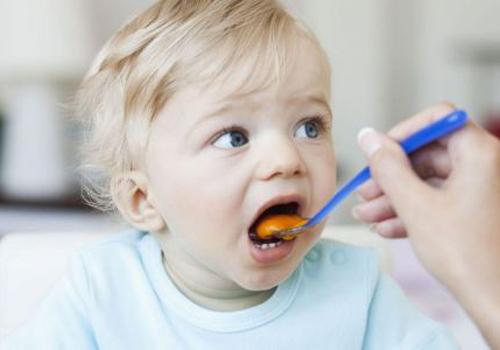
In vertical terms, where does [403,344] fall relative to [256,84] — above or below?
below

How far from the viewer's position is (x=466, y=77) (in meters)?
2.91

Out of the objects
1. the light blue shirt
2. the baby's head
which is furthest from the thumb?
the light blue shirt

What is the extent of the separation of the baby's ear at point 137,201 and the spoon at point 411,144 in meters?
0.17

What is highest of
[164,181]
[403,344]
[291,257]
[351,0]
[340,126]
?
[351,0]

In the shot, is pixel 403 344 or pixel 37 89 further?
pixel 37 89

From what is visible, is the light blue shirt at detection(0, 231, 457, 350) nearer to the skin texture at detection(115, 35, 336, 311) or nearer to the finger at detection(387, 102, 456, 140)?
the skin texture at detection(115, 35, 336, 311)

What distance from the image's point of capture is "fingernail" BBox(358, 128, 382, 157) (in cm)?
69

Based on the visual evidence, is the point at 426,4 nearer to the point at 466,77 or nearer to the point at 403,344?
the point at 466,77

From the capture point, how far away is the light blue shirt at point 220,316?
875 mm

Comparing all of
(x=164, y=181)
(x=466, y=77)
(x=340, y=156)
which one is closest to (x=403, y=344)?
(x=164, y=181)

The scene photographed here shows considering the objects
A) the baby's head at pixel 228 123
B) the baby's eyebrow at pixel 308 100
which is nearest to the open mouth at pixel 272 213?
the baby's head at pixel 228 123

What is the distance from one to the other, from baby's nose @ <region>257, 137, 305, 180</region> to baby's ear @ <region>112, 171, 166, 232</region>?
0.51 ft

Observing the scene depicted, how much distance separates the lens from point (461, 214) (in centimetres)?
65

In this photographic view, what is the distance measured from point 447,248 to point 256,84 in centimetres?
26
